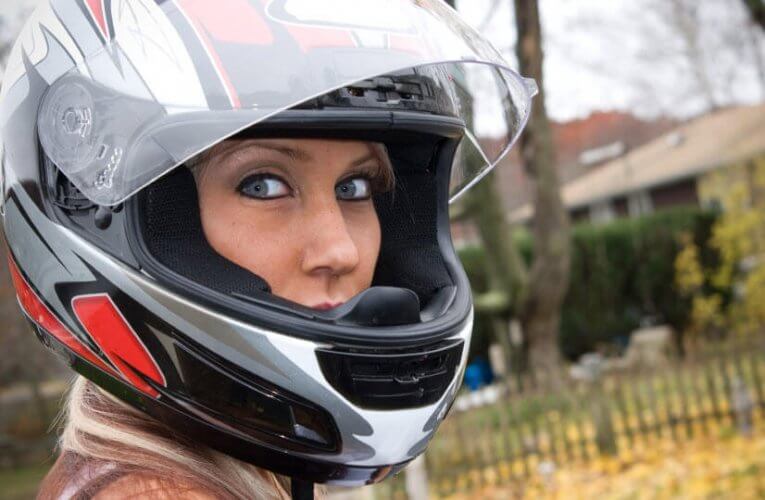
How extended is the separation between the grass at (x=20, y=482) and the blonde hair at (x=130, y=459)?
9.19 metres

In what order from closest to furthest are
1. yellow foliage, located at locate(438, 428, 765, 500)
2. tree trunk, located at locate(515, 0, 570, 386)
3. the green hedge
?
yellow foliage, located at locate(438, 428, 765, 500) < tree trunk, located at locate(515, 0, 570, 386) < the green hedge

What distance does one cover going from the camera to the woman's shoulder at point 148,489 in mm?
1120

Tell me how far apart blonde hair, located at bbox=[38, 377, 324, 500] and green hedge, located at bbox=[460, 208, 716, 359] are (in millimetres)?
15637

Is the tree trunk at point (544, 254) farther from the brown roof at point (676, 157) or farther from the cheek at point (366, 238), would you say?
the brown roof at point (676, 157)

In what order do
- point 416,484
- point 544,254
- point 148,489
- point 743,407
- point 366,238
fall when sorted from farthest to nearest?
1. point 544,254
2. point 743,407
3. point 416,484
4. point 366,238
5. point 148,489

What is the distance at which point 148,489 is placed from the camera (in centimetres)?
113

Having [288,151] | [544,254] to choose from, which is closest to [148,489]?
[288,151]

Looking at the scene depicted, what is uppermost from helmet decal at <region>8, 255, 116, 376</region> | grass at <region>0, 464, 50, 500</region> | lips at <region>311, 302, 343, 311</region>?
helmet decal at <region>8, 255, 116, 376</region>

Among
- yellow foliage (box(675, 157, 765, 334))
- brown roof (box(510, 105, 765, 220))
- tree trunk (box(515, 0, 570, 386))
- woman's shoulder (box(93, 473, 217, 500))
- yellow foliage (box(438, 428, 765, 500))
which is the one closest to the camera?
woman's shoulder (box(93, 473, 217, 500))

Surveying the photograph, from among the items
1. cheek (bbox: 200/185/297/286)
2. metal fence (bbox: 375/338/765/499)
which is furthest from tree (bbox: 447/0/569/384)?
cheek (bbox: 200/185/297/286)

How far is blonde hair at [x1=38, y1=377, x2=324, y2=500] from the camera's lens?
1180mm

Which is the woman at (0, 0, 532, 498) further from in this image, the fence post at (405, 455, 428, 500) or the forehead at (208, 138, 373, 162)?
the fence post at (405, 455, 428, 500)

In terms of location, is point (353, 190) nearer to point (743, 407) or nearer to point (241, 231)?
point (241, 231)

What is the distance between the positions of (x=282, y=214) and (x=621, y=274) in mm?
17584
